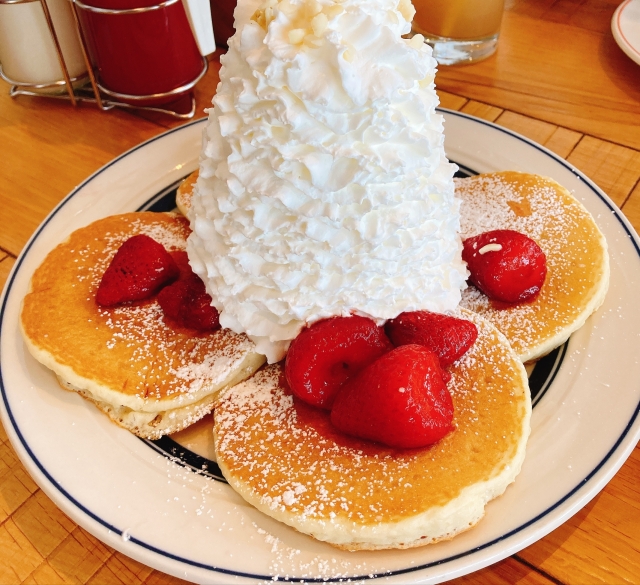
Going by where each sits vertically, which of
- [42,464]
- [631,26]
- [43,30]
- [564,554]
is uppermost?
[43,30]

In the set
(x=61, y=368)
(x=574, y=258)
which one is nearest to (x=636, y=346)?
(x=574, y=258)

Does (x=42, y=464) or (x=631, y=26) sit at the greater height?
(x=631, y=26)

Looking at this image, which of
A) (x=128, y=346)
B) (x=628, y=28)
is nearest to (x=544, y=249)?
(x=128, y=346)

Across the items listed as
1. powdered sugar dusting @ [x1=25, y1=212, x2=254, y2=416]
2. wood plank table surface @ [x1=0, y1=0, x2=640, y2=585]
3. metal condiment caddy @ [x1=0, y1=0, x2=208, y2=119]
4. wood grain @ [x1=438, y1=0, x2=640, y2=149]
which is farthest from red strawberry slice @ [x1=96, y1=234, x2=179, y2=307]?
wood grain @ [x1=438, y1=0, x2=640, y2=149]

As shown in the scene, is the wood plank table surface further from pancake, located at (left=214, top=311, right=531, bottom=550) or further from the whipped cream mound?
the whipped cream mound

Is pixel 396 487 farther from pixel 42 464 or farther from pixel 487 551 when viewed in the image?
pixel 42 464

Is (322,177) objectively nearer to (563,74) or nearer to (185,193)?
(185,193)
